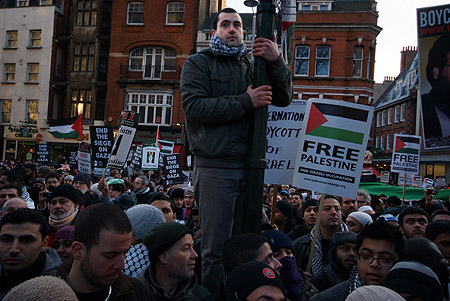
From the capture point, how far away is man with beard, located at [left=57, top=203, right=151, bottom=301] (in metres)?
2.50

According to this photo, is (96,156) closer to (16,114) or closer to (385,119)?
(16,114)

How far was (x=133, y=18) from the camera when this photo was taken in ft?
114

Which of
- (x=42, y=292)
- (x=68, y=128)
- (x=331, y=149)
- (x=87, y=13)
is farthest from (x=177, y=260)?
(x=87, y=13)

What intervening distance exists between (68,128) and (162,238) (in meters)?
16.9

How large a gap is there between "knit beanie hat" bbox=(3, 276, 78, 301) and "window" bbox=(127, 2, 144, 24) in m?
34.9

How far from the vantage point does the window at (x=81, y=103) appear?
117ft

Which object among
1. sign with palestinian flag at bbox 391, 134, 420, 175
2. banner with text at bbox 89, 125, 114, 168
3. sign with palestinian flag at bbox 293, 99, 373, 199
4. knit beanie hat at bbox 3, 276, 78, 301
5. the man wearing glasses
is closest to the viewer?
knit beanie hat at bbox 3, 276, 78, 301

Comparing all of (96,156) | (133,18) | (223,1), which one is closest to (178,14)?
(133,18)

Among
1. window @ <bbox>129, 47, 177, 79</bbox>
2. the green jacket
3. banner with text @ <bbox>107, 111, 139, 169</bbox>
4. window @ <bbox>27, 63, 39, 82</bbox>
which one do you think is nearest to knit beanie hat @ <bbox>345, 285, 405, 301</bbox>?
the green jacket

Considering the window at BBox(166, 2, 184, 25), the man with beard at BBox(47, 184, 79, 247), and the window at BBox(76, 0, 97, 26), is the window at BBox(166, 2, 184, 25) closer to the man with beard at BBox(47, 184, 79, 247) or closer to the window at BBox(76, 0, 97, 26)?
the window at BBox(76, 0, 97, 26)

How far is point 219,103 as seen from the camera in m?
2.97

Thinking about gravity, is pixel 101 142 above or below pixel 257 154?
above

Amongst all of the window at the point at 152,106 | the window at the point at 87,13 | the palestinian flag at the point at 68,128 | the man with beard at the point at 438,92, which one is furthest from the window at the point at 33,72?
the man with beard at the point at 438,92

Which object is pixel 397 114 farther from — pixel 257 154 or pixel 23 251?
Answer: pixel 23 251
